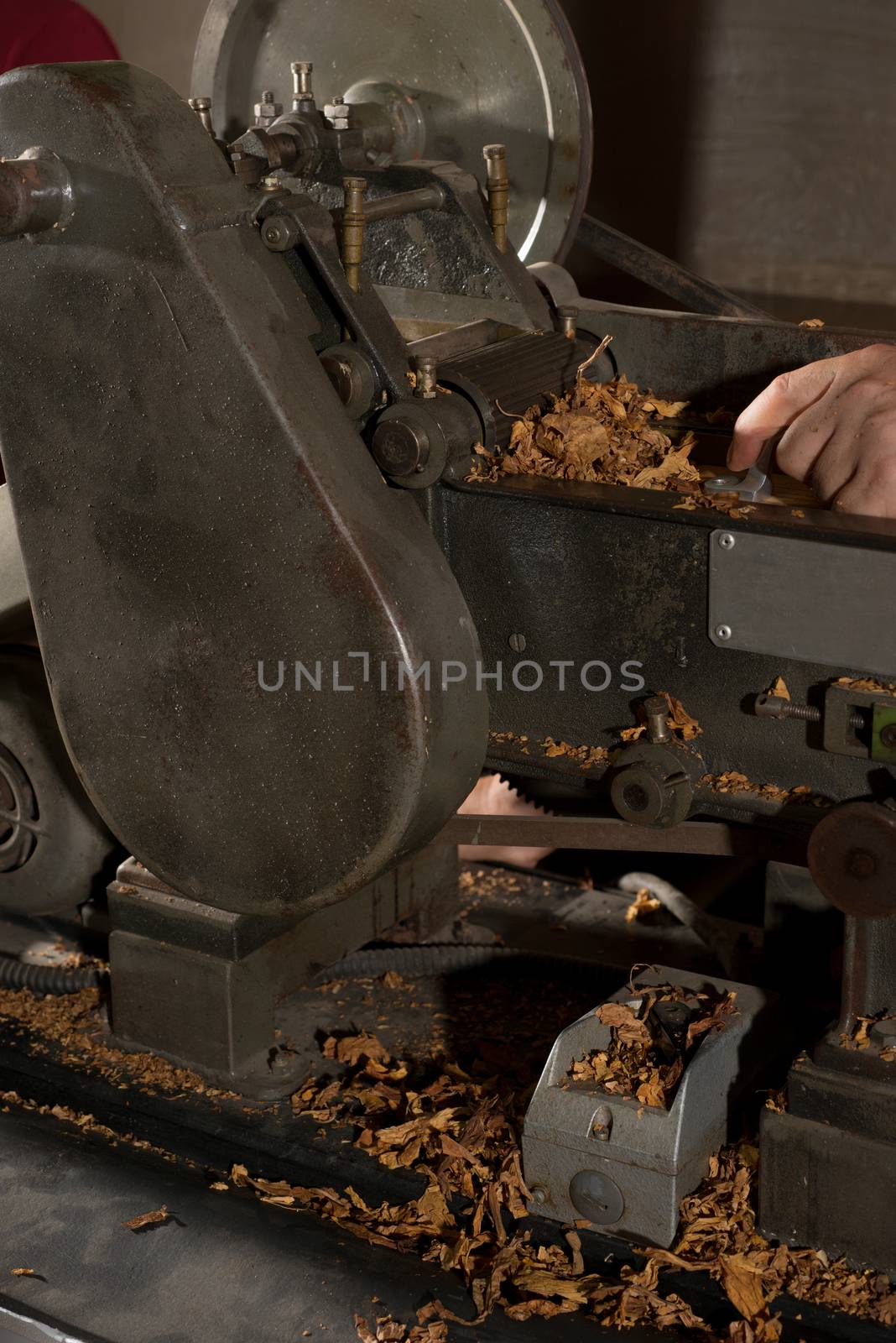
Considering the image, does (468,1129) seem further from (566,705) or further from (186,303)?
(186,303)

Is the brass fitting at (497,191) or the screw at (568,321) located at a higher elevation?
the brass fitting at (497,191)

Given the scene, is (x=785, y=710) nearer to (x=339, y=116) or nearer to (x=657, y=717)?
(x=657, y=717)

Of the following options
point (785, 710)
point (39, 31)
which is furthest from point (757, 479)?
point (39, 31)

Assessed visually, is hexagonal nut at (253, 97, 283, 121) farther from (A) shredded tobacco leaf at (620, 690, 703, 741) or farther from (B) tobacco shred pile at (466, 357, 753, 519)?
(A) shredded tobacco leaf at (620, 690, 703, 741)

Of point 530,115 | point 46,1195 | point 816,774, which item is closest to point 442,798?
point 816,774

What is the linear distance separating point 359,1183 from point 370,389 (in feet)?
2.62

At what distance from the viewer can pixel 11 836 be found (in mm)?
1958

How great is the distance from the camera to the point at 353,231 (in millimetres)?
1449

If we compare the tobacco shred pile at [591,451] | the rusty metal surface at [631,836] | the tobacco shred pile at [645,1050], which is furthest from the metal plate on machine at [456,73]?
the tobacco shred pile at [645,1050]

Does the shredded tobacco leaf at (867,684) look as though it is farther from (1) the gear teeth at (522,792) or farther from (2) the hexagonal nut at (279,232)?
(1) the gear teeth at (522,792)

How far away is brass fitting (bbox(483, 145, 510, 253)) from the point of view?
5.48 ft

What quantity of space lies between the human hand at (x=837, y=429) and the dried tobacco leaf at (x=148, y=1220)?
3.10 ft

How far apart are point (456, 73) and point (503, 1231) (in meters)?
1.44

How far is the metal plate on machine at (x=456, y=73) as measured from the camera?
198 centimetres
